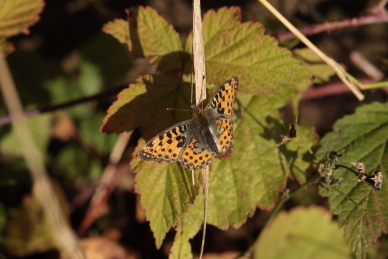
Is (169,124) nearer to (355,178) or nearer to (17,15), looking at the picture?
(355,178)

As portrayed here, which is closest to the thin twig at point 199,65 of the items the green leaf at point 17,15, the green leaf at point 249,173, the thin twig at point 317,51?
the green leaf at point 249,173

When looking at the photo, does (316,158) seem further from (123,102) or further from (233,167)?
(123,102)

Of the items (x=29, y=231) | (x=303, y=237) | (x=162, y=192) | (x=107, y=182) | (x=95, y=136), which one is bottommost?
(x=303, y=237)

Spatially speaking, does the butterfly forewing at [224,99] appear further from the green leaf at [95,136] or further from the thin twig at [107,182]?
the green leaf at [95,136]

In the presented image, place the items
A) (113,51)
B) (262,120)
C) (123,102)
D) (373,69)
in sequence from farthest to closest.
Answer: (113,51) < (373,69) < (262,120) < (123,102)

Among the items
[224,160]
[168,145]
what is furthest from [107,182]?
[168,145]

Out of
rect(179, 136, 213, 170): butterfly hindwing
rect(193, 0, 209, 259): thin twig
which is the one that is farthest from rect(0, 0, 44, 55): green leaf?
rect(179, 136, 213, 170): butterfly hindwing

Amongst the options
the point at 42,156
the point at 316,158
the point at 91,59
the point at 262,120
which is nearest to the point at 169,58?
the point at 262,120
